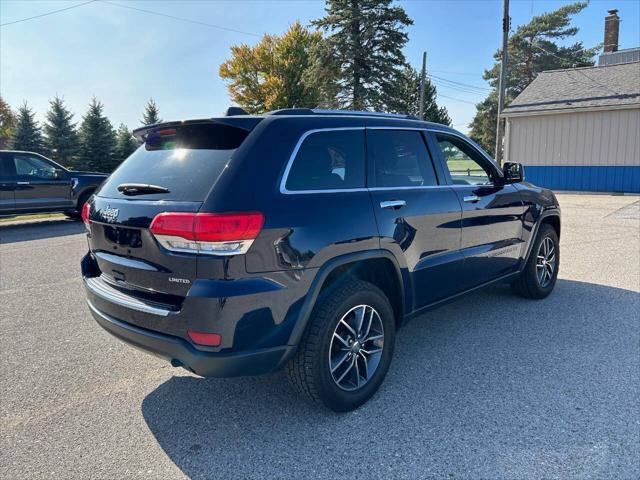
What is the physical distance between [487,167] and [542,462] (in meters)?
2.71

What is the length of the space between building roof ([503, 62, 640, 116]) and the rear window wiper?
19.6 m

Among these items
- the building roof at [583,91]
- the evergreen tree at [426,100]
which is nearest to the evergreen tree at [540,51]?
the evergreen tree at [426,100]

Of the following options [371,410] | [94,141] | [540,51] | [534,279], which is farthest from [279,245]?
[540,51]

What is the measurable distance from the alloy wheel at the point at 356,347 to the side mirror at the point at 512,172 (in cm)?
225

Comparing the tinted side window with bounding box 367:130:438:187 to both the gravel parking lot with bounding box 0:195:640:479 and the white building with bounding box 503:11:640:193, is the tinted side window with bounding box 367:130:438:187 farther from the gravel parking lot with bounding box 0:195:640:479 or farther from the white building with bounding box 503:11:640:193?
the white building with bounding box 503:11:640:193

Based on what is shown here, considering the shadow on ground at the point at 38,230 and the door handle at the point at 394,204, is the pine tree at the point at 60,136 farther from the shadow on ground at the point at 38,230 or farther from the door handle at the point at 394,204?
the door handle at the point at 394,204

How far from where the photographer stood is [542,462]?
7.89 ft

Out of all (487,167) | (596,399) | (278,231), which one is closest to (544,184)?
(487,167)

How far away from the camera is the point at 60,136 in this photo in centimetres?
2977

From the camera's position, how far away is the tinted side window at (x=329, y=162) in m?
2.73

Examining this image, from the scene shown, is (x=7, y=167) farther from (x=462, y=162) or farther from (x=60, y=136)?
(x=60, y=136)

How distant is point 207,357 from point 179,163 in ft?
3.77

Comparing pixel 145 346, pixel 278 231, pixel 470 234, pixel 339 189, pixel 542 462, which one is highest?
pixel 339 189

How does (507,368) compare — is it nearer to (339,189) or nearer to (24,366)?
(339,189)
